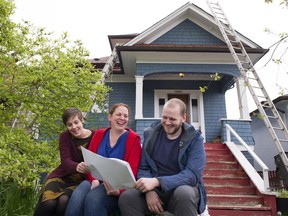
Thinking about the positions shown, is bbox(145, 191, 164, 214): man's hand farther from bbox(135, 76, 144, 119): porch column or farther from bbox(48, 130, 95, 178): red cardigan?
bbox(135, 76, 144, 119): porch column

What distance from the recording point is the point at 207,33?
10023 millimetres

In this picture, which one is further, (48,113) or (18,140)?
(48,113)

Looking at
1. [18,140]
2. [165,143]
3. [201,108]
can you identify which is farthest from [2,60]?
[201,108]

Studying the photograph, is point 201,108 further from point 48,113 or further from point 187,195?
point 187,195

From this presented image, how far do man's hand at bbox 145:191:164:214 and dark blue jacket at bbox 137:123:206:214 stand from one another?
0.09m

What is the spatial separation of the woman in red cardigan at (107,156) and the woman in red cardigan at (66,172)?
156mm

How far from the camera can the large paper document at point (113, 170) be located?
209 centimetres

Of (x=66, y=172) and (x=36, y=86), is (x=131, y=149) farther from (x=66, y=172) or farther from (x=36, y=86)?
(x=36, y=86)

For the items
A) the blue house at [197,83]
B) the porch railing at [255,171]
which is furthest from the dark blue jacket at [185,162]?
the blue house at [197,83]

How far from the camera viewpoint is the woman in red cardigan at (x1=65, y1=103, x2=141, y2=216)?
2357mm

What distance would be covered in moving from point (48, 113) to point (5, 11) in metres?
1.67

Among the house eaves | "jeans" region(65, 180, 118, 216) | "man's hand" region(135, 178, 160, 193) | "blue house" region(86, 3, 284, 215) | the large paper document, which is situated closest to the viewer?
the large paper document

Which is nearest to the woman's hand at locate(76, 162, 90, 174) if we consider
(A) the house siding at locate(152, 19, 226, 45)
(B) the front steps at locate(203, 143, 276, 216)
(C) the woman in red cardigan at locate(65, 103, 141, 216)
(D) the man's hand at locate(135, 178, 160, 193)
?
(C) the woman in red cardigan at locate(65, 103, 141, 216)

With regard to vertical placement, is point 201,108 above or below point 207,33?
below
